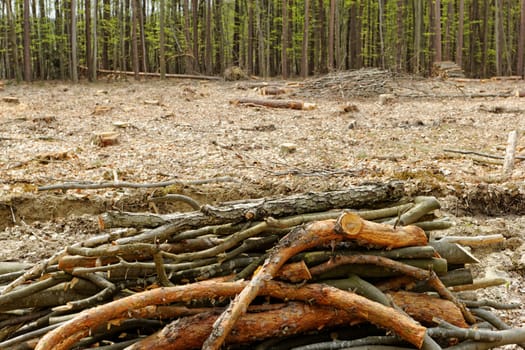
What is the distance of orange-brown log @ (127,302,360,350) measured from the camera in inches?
98.2

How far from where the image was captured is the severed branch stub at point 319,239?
2.45m

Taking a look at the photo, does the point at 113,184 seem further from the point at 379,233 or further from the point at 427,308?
the point at 427,308

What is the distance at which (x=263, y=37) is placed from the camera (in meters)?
29.9

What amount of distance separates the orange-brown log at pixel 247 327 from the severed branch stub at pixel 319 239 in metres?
0.12

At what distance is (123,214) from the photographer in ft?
9.01

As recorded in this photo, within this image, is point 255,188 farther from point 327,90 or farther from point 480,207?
point 327,90

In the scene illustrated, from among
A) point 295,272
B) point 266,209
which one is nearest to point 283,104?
point 266,209

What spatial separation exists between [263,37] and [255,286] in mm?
29109

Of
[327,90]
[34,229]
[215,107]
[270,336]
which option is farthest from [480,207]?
[327,90]

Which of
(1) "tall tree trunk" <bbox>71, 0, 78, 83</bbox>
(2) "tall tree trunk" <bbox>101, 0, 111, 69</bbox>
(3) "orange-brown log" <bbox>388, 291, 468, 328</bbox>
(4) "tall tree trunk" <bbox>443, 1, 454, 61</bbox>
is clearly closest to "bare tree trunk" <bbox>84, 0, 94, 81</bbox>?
(1) "tall tree trunk" <bbox>71, 0, 78, 83</bbox>

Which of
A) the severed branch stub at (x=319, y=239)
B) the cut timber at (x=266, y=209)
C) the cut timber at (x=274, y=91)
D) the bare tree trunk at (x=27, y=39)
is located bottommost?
the severed branch stub at (x=319, y=239)

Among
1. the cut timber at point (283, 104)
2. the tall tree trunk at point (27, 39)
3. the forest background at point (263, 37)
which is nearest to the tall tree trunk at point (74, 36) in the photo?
the forest background at point (263, 37)

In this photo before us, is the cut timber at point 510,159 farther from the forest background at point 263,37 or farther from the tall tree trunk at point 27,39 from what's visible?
the tall tree trunk at point 27,39

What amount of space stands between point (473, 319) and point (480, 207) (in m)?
4.13
